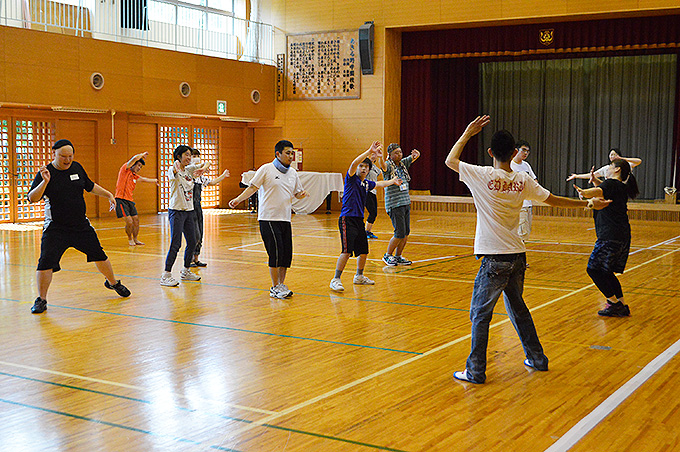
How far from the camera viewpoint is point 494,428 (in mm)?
3834

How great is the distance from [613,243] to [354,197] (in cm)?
273

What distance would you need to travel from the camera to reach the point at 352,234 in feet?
25.9

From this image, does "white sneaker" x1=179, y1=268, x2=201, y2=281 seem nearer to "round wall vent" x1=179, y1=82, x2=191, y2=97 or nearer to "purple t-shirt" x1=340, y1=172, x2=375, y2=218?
"purple t-shirt" x1=340, y1=172, x2=375, y2=218

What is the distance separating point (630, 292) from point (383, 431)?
5126mm

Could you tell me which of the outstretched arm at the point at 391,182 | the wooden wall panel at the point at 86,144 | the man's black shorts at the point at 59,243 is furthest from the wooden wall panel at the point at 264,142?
the man's black shorts at the point at 59,243

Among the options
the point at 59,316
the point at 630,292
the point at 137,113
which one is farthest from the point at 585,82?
the point at 59,316

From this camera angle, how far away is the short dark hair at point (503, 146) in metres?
4.64

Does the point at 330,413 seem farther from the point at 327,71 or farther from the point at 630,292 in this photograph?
the point at 327,71

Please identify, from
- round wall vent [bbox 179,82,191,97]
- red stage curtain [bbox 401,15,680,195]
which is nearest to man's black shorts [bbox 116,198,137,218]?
round wall vent [bbox 179,82,191,97]

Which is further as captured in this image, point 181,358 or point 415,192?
point 415,192

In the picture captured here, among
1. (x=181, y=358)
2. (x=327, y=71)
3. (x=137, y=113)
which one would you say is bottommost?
(x=181, y=358)

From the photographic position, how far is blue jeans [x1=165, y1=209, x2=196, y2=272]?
8328 millimetres

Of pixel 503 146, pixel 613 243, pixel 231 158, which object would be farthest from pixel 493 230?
pixel 231 158

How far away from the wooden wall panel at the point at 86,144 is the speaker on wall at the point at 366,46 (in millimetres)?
7051
